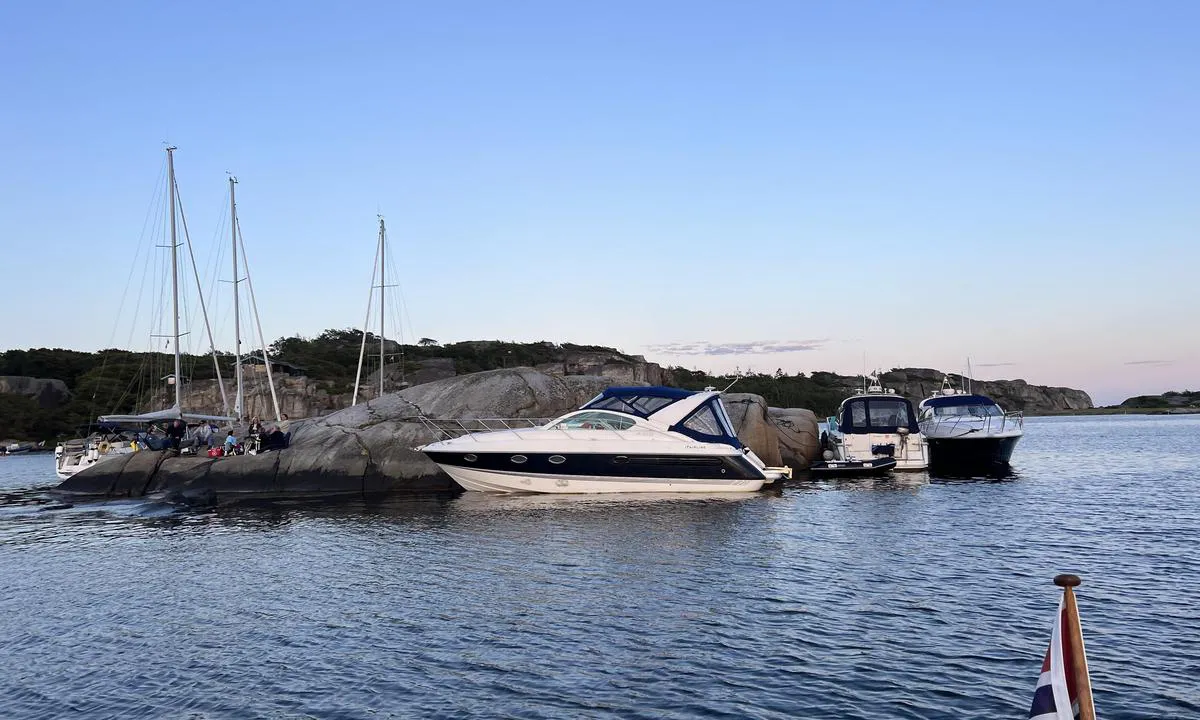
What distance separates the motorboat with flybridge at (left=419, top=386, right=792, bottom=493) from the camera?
28.0m

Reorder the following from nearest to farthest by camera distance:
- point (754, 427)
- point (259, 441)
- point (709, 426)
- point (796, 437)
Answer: point (709, 426)
point (259, 441)
point (754, 427)
point (796, 437)

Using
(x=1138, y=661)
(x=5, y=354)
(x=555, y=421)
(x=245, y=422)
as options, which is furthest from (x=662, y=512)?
(x=5, y=354)

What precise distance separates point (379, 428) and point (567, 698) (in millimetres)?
24901

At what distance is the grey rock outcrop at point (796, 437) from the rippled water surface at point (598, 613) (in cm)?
1535

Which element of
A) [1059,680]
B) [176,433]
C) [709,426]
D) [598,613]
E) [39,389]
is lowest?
[598,613]

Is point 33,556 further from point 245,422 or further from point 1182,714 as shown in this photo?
point 245,422

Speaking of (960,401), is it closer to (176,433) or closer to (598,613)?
(598,613)

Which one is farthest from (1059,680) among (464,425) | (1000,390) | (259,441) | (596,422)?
(1000,390)

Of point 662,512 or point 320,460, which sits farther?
point 320,460

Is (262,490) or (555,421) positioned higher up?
(555,421)

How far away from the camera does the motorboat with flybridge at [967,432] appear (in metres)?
38.5

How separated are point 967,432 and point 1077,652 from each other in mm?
36478

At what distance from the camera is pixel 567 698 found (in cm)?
912

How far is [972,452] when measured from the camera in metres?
38.8
